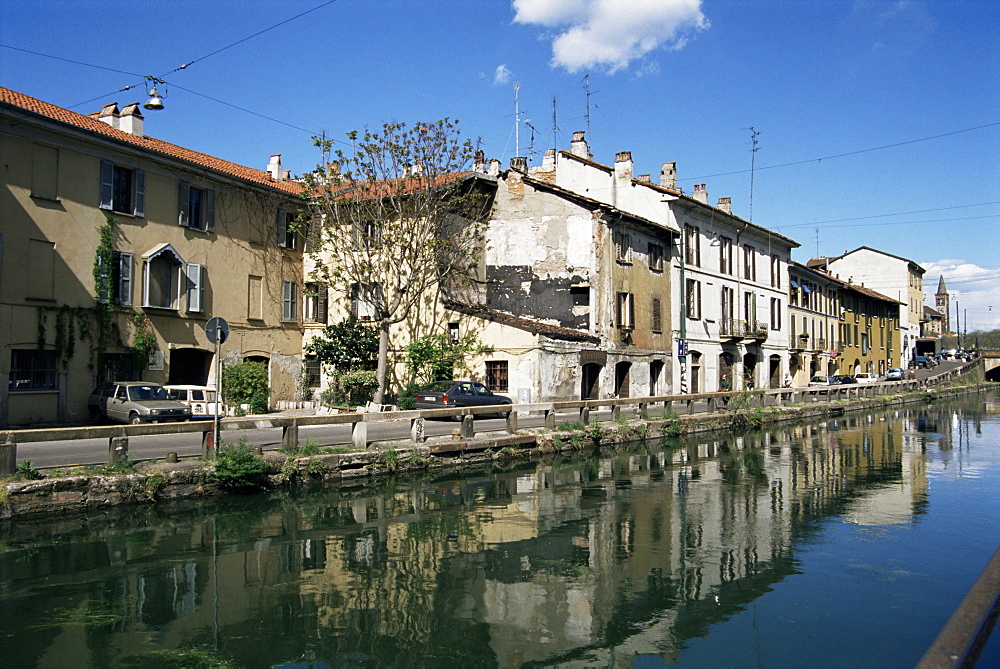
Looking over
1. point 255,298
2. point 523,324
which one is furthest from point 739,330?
point 255,298

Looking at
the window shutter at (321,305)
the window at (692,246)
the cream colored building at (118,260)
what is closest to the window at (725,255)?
the window at (692,246)

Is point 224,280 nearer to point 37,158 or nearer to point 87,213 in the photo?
point 87,213

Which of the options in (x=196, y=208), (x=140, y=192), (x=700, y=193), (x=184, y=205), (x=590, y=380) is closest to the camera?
(x=140, y=192)

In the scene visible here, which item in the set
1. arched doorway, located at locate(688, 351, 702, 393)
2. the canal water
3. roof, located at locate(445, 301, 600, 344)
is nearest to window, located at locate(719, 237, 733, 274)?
arched doorway, located at locate(688, 351, 702, 393)

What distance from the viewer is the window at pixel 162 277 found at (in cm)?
2459

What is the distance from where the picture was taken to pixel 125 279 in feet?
79.0

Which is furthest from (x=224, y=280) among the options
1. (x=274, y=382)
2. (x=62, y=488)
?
(x=62, y=488)

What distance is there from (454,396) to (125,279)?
1143 centimetres

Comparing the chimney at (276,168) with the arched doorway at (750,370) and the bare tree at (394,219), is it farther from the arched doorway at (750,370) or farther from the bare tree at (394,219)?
the arched doorway at (750,370)

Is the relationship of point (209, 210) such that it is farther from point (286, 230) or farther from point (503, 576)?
point (503, 576)

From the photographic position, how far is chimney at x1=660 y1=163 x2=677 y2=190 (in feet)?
136

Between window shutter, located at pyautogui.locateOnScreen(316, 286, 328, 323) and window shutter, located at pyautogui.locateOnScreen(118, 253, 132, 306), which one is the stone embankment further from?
window shutter, located at pyautogui.locateOnScreen(316, 286, 328, 323)

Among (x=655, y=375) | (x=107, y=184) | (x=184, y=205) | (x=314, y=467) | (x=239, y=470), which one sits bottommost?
(x=314, y=467)

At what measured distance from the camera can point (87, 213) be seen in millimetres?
22984
